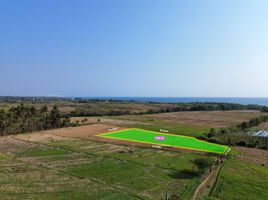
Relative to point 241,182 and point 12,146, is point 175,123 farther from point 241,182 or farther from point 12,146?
point 241,182

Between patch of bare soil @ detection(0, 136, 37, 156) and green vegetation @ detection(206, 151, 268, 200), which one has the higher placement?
green vegetation @ detection(206, 151, 268, 200)

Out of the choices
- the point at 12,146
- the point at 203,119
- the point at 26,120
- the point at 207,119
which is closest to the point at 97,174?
the point at 12,146

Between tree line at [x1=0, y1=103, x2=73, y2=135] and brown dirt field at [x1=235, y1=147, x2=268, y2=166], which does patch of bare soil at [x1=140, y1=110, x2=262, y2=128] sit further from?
tree line at [x1=0, y1=103, x2=73, y2=135]

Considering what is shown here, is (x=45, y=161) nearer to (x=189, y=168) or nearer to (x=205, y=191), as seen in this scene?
(x=189, y=168)

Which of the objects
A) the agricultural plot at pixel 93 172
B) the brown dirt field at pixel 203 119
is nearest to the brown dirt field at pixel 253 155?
the agricultural plot at pixel 93 172

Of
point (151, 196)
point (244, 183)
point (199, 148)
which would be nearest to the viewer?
point (151, 196)

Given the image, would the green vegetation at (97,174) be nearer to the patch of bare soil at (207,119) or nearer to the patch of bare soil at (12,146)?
the patch of bare soil at (12,146)

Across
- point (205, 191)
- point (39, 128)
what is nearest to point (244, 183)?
point (205, 191)

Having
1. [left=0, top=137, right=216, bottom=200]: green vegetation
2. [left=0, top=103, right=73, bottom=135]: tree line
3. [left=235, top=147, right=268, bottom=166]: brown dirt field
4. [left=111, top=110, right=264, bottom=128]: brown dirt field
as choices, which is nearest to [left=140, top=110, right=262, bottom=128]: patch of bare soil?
[left=111, top=110, right=264, bottom=128]: brown dirt field
